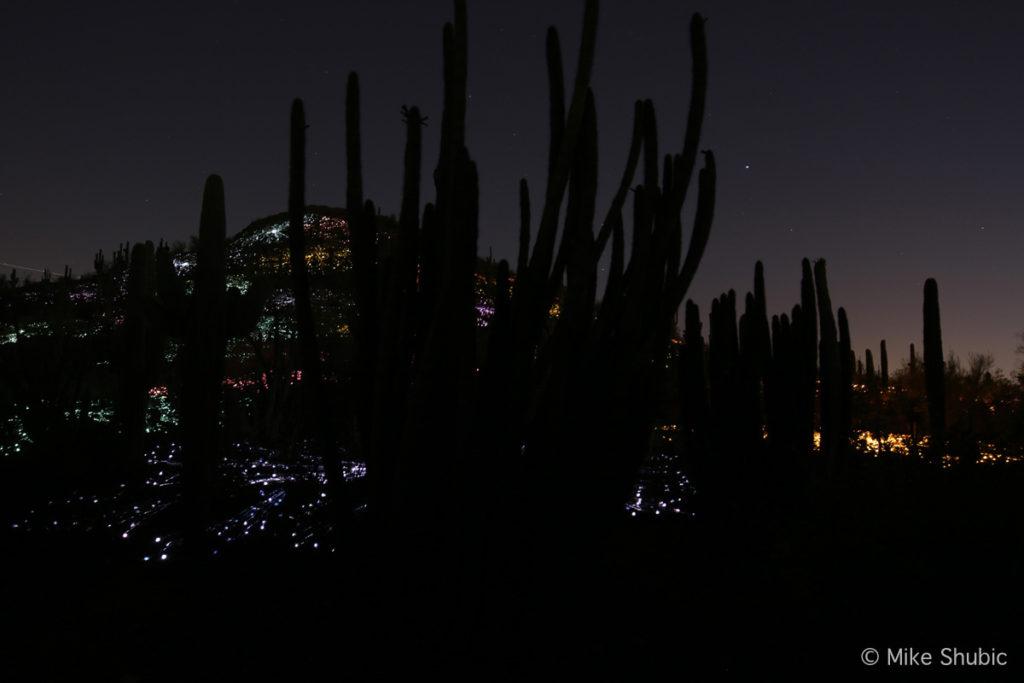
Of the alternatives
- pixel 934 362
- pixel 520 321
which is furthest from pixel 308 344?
pixel 934 362

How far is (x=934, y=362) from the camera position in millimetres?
5707

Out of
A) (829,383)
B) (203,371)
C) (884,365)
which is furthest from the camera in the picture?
(884,365)

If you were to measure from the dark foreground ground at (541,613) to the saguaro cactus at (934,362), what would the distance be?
10.4ft

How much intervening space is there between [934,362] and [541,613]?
16.3 ft

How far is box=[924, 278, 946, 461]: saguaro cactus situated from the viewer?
555 centimetres

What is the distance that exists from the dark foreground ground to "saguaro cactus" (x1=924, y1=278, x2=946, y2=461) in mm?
3163

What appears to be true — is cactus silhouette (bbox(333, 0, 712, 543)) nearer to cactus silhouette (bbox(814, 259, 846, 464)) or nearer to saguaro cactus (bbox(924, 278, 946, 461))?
cactus silhouette (bbox(814, 259, 846, 464))

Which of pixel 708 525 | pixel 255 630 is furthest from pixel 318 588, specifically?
pixel 708 525

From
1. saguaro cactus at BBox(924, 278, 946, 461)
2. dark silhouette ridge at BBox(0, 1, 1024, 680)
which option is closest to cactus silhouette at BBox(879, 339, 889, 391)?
saguaro cactus at BBox(924, 278, 946, 461)

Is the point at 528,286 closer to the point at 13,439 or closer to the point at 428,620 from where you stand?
the point at 428,620

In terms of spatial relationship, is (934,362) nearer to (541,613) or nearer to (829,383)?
(829,383)

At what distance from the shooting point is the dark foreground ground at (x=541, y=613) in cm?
177

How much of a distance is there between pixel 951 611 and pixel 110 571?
2633 millimetres

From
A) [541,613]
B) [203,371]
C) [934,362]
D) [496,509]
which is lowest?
[541,613]
